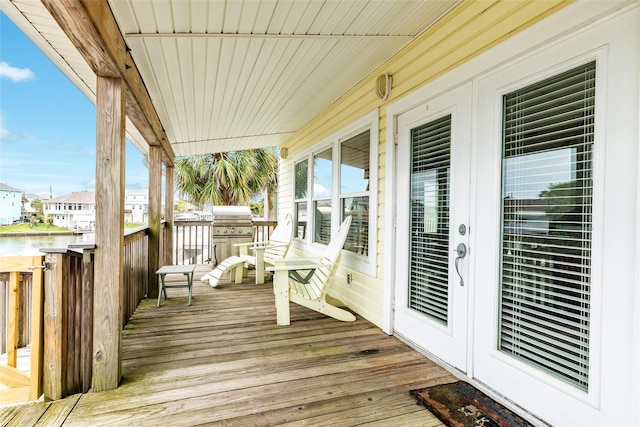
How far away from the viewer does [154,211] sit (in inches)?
171

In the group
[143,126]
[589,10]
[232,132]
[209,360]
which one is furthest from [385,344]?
[232,132]

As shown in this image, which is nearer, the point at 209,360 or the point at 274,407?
the point at 274,407

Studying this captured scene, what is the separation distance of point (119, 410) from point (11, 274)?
1.05 m

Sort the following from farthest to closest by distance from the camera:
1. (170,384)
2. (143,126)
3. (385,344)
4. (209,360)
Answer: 1. (143,126)
2. (385,344)
3. (209,360)
4. (170,384)

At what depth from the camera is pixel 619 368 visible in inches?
58.4

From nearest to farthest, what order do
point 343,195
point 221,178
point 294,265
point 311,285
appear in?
1. point 294,265
2. point 311,285
3. point 343,195
4. point 221,178

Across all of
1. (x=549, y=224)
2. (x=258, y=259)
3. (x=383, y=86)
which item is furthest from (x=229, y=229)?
(x=549, y=224)

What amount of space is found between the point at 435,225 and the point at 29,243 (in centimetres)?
276

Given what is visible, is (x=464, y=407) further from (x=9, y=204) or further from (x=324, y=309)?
(x=9, y=204)

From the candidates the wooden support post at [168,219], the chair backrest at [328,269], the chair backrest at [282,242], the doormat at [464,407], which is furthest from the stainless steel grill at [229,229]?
the doormat at [464,407]

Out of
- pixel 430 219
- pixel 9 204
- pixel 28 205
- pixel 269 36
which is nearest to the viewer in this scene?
pixel 9 204

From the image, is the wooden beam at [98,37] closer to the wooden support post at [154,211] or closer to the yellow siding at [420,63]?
the wooden support post at [154,211]

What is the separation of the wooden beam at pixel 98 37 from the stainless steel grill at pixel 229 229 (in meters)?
4.16

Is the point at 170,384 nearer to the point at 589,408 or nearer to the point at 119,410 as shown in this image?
the point at 119,410
